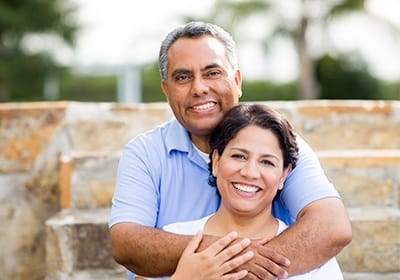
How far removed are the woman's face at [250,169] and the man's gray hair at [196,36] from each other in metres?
0.36

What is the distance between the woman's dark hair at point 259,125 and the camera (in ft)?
6.76

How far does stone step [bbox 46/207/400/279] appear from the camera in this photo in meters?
2.60

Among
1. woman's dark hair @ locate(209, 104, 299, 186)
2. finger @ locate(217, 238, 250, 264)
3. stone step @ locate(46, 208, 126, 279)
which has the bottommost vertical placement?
stone step @ locate(46, 208, 126, 279)

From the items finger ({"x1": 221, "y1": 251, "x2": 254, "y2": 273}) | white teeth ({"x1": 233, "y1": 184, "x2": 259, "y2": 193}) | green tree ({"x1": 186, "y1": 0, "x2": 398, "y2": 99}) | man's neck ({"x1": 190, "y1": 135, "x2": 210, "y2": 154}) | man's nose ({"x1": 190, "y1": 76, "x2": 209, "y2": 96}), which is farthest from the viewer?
green tree ({"x1": 186, "y1": 0, "x2": 398, "y2": 99})

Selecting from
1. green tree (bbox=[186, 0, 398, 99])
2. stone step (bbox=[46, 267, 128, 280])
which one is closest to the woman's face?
stone step (bbox=[46, 267, 128, 280])

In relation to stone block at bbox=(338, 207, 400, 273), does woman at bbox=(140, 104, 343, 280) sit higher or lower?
higher

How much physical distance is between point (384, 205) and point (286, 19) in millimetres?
13987

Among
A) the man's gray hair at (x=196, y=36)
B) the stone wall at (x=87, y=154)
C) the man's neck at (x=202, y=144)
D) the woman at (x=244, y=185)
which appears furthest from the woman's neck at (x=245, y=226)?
the stone wall at (x=87, y=154)

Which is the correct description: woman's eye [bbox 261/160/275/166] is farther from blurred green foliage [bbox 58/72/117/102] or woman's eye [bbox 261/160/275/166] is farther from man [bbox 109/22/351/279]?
blurred green foliage [bbox 58/72/117/102]

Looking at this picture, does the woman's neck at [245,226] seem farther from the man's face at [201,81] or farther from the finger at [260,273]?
the man's face at [201,81]

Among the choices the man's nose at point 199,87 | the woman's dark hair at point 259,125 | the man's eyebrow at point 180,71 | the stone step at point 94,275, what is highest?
the man's eyebrow at point 180,71

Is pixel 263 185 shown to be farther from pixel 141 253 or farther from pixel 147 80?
pixel 147 80

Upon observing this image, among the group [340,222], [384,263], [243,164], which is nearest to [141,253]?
[243,164]

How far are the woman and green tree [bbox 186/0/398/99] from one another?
538 inches
